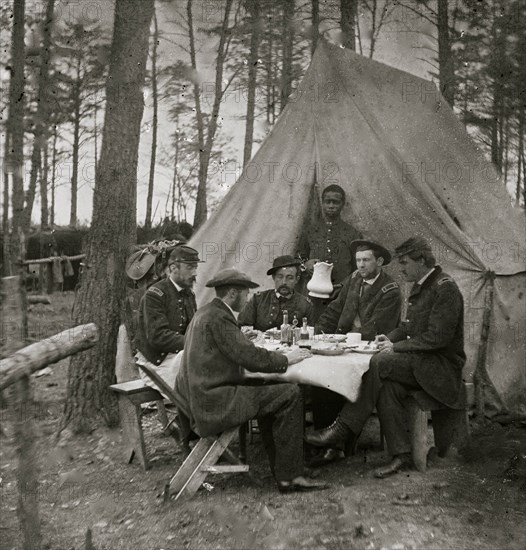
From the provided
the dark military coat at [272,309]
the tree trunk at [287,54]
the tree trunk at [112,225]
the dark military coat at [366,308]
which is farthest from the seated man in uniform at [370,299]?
the tree trunk at [287,54]

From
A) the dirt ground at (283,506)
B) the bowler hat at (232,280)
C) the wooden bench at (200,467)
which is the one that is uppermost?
the bowler hat at (232,280)

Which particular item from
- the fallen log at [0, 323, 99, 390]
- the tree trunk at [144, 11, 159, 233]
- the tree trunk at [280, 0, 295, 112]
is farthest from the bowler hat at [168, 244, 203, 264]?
the tree trunk at [144, 11, 159, 233]

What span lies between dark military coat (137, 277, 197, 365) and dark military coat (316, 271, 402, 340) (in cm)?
129

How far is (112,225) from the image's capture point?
20.0 ft

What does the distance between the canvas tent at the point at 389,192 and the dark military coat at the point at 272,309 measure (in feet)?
4.13

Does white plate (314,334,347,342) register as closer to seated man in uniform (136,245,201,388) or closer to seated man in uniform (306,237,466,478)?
seated man in uniform (306,237,466,478)

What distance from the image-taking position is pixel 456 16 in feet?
34.0

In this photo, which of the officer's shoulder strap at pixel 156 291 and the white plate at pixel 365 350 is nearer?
the white plate at pixel 365 350

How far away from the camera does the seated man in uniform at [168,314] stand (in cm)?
520

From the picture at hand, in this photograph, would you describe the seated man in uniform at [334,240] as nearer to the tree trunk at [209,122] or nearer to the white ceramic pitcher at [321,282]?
the white ceramic pitcher at [321,282]

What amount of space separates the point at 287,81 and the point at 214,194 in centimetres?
930

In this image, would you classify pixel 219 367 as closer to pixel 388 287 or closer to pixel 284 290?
pixel 284 290

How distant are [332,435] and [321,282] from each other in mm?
2121

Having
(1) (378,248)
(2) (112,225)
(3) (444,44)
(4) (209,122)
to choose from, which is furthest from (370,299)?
(4) (209,122)
